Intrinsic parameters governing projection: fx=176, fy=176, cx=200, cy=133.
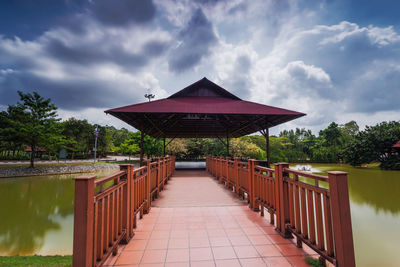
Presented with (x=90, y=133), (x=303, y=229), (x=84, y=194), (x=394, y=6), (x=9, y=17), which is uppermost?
(x=9, y=17)

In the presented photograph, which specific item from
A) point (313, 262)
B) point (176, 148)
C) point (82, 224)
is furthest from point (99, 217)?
point (176, 148)

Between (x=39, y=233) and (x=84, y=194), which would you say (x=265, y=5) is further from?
(x=39, y=233)

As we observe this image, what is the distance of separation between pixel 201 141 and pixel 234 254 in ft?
66.7

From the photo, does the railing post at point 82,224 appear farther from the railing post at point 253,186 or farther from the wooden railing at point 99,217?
the railing post at point 253,186

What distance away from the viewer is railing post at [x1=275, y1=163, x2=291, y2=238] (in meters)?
2.36

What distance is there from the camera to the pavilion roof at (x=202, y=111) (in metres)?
6.50

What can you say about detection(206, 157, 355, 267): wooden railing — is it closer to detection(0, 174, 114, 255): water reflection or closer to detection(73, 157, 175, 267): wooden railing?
detection(73, 157, 175, 267): wooden railing

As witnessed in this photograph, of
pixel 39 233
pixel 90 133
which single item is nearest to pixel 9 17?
pixel 39 233

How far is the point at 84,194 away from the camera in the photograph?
4.22ft

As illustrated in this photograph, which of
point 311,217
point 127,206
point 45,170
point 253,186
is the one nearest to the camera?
point 311,217

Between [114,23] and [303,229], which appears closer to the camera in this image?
[303,229]

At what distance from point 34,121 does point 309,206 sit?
2188cm

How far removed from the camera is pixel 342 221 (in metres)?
1.43

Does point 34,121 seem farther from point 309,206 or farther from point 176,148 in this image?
point 309,206
